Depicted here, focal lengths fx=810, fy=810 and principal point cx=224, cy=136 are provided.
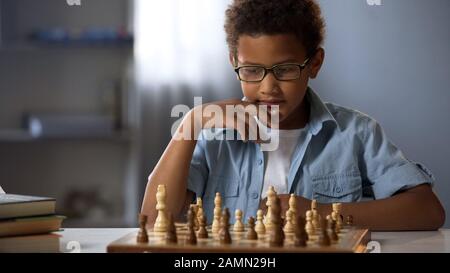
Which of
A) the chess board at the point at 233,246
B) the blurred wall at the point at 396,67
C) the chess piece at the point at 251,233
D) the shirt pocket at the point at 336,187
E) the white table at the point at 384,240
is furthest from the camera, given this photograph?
the blurred wall at the point at 396,67

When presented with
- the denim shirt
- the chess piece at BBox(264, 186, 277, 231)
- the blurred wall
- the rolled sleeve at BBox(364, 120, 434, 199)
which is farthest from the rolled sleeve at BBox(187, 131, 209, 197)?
the blurred wall

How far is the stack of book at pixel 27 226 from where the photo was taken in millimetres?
1054

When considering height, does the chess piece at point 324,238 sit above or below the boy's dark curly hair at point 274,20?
below

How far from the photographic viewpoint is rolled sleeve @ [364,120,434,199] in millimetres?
1537

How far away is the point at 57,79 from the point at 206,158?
1503 mm

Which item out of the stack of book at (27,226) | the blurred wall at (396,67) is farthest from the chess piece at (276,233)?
the blurred wall at (396,67)

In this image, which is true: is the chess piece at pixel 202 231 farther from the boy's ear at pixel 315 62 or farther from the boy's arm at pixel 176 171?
the boy's ear at pixel 315 62

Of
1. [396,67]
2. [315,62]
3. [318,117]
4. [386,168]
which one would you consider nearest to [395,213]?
[386,168]

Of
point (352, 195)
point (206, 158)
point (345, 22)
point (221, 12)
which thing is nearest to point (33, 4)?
point (221, 12)

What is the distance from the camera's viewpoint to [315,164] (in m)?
1.63

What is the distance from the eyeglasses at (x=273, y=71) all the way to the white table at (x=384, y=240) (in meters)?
0.37

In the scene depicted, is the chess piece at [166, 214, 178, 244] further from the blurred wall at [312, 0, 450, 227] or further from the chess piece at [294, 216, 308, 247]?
the blurred wall at [312, 0, 450, 227]

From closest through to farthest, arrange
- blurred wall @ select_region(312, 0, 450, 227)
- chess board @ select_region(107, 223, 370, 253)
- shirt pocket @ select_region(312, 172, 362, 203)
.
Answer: chess board @ select_region(107, 223, 370, 253) < shirt pocket @ select_region(312, 172, 362, 203) < blurred wall @ select_region(312, 0, 450, 227)

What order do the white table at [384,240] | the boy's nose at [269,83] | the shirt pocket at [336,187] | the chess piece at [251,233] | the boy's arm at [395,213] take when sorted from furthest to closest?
1. the shirt pocket at [336,187]
2. the boy's nose at [269,83]
3. the boy's arm at [395,213]
4. the white table at [384,240]
5. the chess piece at [251,233]
